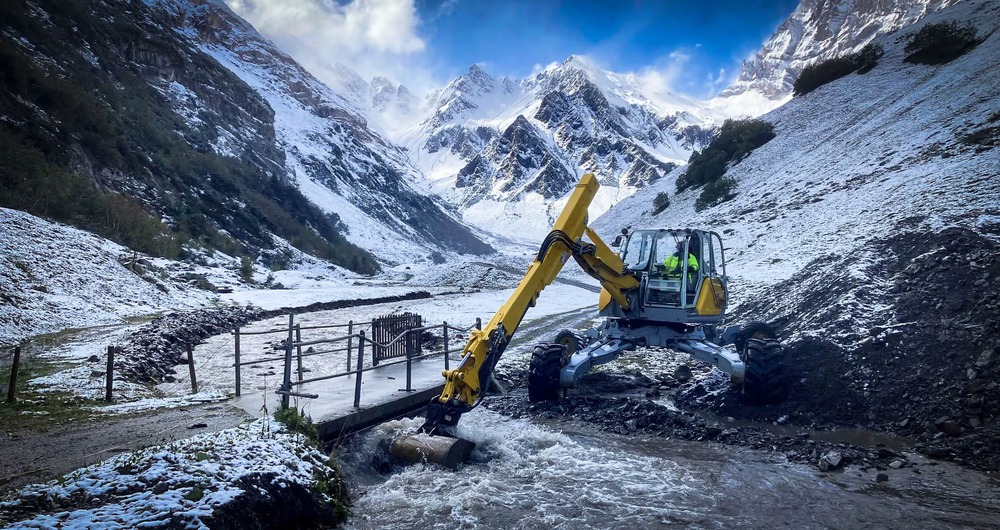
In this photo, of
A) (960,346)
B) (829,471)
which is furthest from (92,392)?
(960,346)

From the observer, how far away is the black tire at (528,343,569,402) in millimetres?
11055

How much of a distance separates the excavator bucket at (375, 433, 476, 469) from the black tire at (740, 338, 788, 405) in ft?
17.5

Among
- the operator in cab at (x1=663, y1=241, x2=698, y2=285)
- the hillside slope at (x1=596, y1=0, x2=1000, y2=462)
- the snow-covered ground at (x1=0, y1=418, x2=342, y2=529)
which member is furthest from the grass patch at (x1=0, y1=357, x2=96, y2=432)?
the hillside slope at (x1=596, y1=0, x2=1000, y2=462)

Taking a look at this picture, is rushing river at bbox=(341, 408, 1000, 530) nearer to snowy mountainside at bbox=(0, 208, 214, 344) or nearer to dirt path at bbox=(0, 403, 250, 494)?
dirt path at bbox=(0, 403, 250, 494)

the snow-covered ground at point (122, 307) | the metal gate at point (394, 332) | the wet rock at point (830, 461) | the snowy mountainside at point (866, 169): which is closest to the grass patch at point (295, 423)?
the snow-covered ground at point (122, 307)

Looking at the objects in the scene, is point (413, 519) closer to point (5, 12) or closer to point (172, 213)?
point (172, 213)

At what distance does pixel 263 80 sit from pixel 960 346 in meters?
217

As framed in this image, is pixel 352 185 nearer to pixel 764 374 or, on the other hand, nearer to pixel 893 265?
pixel 893 265

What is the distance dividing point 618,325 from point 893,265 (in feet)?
22.5

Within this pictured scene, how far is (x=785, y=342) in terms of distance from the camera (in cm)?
1259

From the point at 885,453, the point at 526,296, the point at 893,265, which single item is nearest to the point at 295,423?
the point at 526,296

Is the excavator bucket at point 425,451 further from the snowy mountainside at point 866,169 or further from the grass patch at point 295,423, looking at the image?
the snowy mountainside at point 866,169

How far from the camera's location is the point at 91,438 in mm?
7273

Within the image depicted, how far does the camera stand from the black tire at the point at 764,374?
1016 cm
